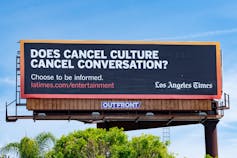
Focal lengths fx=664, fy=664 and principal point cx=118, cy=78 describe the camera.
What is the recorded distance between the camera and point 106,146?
137 feet

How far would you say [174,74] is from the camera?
46.7m

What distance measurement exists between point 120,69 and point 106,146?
6477 mm

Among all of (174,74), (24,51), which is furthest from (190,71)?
(24,51)

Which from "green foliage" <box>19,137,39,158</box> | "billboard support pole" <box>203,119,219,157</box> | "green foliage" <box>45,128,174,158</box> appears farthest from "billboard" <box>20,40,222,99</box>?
"green foliage" <box>19,137,39,158</box>

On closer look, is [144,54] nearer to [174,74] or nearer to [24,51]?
[174,74]

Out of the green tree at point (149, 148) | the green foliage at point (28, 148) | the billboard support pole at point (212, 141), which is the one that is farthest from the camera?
the green foliage at point (28, 148)

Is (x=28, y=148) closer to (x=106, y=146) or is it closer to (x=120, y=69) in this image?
(x=120, y=69)

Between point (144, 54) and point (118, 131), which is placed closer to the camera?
point (118, 131)

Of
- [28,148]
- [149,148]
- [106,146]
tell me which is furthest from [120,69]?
[28,148]

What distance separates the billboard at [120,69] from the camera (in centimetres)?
4497

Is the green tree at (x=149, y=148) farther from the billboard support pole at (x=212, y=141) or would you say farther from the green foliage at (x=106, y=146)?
the billboard support pole at (x=212, y=141)

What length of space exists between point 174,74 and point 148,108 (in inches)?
127

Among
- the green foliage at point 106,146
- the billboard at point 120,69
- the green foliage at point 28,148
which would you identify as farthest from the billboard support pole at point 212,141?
the green foliage at point 28,148

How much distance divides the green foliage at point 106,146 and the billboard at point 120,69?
122 inches
